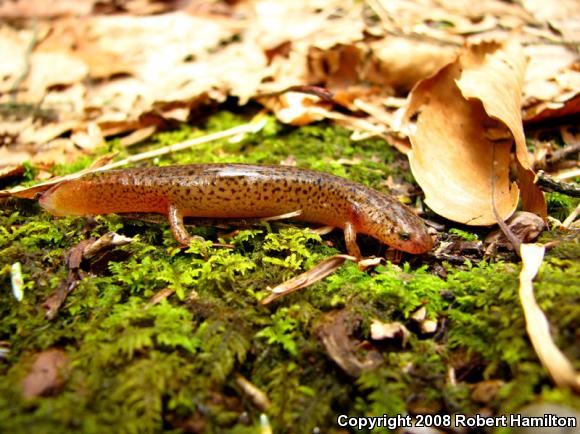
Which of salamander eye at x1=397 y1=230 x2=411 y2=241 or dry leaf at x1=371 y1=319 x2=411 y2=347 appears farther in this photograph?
salamander eye at x1=397 y1=230 x2=411 y2=241

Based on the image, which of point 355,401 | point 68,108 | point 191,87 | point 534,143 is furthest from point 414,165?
point 68,108

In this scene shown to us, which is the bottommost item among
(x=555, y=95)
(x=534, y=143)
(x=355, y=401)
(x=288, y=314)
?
(x=355, y=401)

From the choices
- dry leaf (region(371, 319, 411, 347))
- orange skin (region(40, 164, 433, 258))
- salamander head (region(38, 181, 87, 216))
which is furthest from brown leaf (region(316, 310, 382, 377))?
salamander head (region(38, 181, 87, 216))

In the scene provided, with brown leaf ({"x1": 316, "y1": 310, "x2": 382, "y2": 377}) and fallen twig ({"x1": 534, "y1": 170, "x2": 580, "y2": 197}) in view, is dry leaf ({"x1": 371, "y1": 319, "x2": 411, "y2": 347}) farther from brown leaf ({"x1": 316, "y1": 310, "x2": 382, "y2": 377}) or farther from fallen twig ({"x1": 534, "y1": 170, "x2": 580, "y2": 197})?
fallen twig ({"x1": 534, "y1": 170, "x2": 580, "y2": 197})

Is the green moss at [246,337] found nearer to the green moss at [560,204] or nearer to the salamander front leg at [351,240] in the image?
the salamander front leg at [351,240]

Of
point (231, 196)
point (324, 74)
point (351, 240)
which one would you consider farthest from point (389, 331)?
point (324, 74)

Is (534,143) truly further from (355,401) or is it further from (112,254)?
(112,254)

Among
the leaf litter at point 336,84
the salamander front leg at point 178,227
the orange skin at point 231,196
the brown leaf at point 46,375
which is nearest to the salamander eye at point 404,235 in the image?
the orange skin at point 231,196
